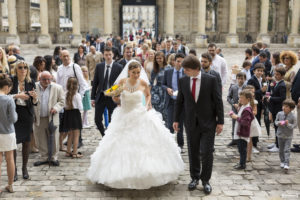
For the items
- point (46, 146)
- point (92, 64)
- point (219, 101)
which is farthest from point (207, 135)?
point (92, 64)

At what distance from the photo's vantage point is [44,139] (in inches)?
276

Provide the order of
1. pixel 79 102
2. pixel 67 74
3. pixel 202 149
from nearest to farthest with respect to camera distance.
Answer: pixel 202 149 < pixel 79 102 < pixel 67 74

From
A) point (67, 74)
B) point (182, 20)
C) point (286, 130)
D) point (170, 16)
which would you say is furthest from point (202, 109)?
point (182, 20)


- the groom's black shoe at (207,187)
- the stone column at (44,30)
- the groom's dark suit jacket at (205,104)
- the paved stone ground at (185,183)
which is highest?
the stone column at (44,30)

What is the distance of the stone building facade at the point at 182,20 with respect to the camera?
3338cm

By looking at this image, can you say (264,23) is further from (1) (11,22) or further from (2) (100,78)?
(2) (100,78)

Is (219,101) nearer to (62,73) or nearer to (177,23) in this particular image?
(62,73)

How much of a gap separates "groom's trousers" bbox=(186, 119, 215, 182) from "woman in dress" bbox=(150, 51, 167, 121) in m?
2.26

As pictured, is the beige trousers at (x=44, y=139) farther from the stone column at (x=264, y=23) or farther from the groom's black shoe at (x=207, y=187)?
the stone column at (x=264, y=23)

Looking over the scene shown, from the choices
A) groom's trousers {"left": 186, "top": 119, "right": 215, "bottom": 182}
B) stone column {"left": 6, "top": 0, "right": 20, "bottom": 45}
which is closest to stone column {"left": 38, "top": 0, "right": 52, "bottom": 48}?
stone column {"left": 6, "top": 0, "right": 20, "bottom": 45}

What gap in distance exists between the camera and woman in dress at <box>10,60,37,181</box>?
238 inches

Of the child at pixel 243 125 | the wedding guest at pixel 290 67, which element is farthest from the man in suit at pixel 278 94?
the child at pixel 243 125

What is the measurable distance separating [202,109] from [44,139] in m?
3.25

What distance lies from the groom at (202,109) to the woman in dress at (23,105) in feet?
8.39
